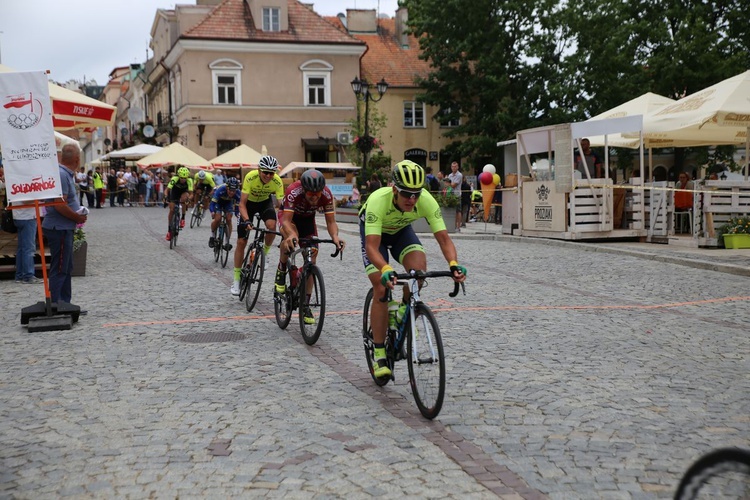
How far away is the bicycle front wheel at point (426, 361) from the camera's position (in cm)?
575

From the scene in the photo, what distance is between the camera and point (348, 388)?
6.77 m

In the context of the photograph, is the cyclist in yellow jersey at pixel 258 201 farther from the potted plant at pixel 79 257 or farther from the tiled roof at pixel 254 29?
the tiled roof at pixel 254 29

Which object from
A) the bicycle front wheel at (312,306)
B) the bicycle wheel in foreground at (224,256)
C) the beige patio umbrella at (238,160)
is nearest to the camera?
the bicycle front wheel at (312,306)

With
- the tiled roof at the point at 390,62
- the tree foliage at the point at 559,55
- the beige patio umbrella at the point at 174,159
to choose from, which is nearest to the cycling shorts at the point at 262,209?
the beige patio umbrella at the point at 174,159

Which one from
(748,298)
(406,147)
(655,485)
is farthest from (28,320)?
(406,147)

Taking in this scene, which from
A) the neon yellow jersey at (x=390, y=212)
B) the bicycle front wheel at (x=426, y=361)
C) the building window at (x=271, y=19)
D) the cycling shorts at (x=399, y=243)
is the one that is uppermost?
the building window at (x=271, y=19)

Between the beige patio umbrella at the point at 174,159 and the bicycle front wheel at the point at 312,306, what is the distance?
2788 cm

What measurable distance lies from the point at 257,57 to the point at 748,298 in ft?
136

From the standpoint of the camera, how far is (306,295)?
28.5 feet

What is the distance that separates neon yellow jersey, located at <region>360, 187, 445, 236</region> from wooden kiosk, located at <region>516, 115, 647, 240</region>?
41.1 ft

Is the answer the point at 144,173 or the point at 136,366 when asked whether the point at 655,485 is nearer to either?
the point at 136,366

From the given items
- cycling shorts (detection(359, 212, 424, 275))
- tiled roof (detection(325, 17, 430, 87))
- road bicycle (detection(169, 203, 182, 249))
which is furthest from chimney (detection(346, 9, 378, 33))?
cycling shorts (detection(359, 212, 424, 275))

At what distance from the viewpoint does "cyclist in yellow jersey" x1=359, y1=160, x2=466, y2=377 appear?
6.34 meters

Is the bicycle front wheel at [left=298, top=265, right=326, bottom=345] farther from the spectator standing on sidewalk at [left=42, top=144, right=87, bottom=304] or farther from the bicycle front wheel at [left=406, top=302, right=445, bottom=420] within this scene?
the spectator standing on sidewalk at [left=42, top=144, right=87, bottom=304]
